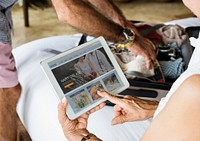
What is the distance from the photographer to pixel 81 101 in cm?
107

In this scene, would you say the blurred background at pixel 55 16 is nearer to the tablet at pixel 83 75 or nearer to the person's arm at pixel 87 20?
the person's arm at pixel 87 20

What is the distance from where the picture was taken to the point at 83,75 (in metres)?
1.10

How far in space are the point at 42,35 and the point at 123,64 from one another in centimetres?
192

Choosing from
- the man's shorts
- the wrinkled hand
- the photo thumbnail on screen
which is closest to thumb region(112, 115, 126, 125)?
the photo thumbnail on screen

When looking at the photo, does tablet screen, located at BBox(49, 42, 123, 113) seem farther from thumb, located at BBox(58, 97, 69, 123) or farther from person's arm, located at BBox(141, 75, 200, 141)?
person's arm, located at BBox(141, 75, 200, 141)

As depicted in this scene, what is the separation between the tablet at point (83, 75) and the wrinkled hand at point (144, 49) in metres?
0.21

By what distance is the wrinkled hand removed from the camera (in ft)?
4.36

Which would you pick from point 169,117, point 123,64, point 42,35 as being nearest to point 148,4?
point 42,35

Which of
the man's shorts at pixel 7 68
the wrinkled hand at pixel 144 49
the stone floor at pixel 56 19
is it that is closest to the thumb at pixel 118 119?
the wrinkled hand at pixel 144 49

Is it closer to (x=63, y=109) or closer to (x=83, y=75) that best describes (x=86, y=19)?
(x=83, y=75)

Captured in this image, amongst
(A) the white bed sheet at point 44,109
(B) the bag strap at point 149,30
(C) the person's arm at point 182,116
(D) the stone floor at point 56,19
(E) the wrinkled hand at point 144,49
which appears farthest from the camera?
(D) the stone floor at point 56,19

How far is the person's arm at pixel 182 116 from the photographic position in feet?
2.19

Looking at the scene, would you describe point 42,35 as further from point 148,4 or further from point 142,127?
point 142,127

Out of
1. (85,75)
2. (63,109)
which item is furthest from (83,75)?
(63,109)
